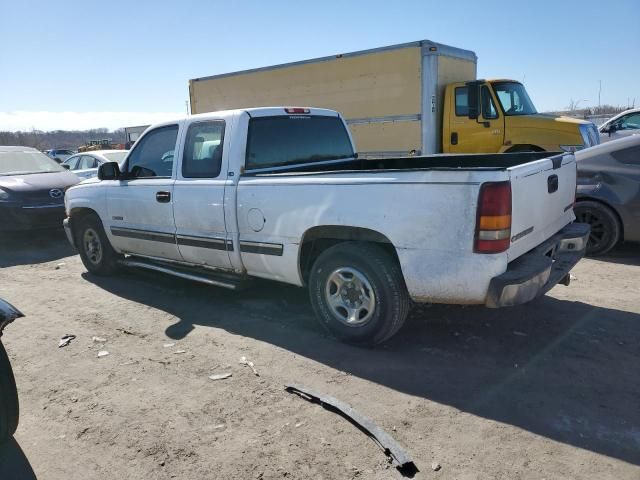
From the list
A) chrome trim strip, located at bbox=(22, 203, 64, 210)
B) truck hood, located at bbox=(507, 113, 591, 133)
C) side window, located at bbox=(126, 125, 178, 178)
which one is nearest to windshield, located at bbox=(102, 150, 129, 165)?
chrome trim strip, located at bbox=(22, 203, 64, 210)

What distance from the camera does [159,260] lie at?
572 centimetres

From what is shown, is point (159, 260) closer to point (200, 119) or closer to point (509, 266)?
point (200, 119)

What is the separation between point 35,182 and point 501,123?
28.6ft

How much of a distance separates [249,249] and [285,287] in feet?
4.26

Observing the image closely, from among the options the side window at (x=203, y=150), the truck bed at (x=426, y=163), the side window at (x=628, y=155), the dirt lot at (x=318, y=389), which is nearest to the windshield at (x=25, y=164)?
the dirt lot at (x=318, y=389)

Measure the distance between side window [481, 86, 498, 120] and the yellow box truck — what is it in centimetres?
2

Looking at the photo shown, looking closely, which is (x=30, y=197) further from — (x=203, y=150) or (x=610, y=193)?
(x=610, y=193)

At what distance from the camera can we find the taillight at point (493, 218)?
3.23 metres

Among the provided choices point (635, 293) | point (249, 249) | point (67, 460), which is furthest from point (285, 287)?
point (635, 293)

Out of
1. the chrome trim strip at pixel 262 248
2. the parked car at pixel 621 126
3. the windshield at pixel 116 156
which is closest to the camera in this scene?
the chrome trim strip at pixel 262 248

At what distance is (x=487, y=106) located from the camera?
10.0m

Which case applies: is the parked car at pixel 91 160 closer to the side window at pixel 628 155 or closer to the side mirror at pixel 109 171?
the side mirror at pixel 109 171

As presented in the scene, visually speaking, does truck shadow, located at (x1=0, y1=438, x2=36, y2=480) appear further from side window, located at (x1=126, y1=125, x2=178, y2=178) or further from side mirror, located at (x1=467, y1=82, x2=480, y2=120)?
side mirror, located at (x1=467, y1=82, x2=480, y2=120)

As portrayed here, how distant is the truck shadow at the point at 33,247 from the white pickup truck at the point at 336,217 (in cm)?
253
